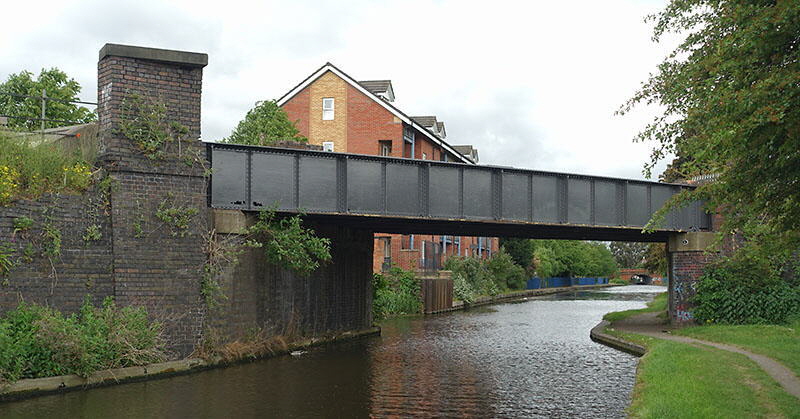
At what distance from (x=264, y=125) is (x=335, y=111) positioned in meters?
8.04

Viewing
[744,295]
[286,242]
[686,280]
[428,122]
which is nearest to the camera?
[286,242]

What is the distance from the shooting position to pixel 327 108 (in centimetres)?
4588

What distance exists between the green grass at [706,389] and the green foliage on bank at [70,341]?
981 centimetres

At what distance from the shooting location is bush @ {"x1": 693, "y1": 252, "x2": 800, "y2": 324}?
24375 millimetres

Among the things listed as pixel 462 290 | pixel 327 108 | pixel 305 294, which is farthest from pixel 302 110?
pixel 305 294

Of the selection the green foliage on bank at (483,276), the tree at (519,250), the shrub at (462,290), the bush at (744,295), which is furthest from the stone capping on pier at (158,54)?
the tree at (519,250)

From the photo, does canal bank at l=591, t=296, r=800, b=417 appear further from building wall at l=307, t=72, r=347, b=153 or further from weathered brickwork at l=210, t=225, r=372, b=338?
building wall at l=307, t=72, r=347, b=153

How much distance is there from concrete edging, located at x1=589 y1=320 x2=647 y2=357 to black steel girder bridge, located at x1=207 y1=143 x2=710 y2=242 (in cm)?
359

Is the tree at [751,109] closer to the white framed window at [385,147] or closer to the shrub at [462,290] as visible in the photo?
the white framed window at [385,147]

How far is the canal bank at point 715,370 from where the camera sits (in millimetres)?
11086

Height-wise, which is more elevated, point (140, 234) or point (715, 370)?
point (140, 234)

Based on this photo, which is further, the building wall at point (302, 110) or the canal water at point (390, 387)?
the building wall at point (302, 110)

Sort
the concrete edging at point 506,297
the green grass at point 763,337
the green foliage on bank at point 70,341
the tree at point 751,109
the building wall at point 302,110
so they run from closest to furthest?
the tree at point 751,109 < the green foliage on bank at point 70,341 < the green grass at point 763,337 < the concrete edging at point 506,297 < the building wall at point 302,110

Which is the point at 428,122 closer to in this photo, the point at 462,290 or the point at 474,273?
the point at 474,273
